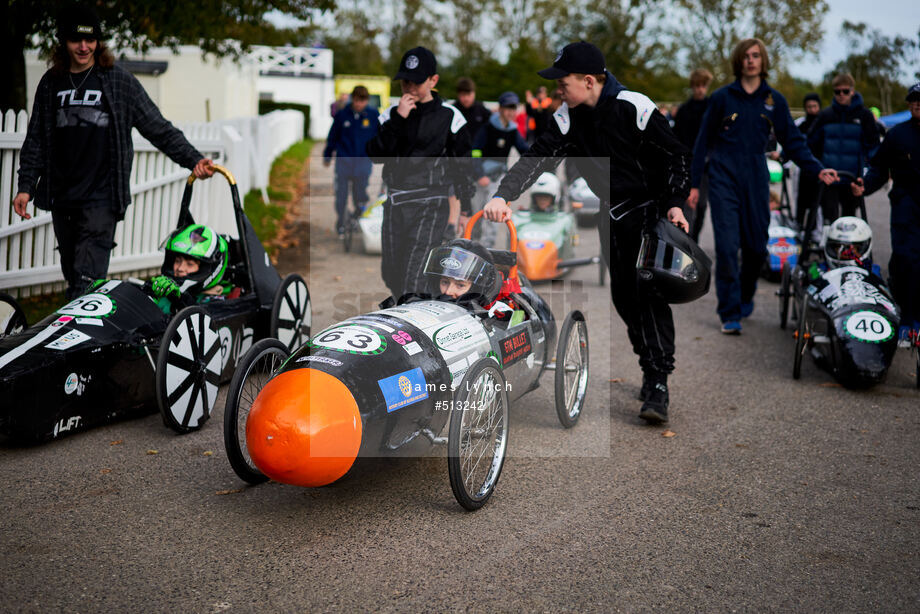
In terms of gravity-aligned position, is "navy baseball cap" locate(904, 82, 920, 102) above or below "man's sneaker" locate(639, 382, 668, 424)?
above

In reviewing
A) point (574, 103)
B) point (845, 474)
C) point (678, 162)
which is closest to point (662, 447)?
point (845, 474)

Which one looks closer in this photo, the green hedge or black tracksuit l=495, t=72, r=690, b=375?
black tracksuit l=495, t=72, r=690, b=375

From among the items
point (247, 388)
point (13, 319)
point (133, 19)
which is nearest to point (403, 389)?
point (247, 388)

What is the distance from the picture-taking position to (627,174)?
17.6 ft

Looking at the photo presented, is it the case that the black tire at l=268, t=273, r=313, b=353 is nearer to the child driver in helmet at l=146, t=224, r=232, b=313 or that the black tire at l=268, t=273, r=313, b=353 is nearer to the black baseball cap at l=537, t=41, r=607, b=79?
Result: the child driver in helmet at l=146, t=224, r=232, b=313

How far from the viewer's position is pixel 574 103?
207 inches

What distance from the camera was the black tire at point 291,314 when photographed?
239 inches

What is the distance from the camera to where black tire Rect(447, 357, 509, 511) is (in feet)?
12.6

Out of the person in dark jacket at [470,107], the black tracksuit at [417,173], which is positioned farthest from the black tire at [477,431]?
the person in dark jacket at [470,107]

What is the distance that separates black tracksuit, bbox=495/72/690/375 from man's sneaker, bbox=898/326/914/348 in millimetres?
2036

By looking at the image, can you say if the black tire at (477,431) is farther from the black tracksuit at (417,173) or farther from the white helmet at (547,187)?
the white helmet at (547,187)

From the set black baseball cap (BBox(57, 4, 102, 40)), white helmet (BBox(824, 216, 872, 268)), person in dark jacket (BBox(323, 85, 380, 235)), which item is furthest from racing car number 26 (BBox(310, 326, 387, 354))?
person in dark jacket (BBox(323, 85, 380, 235))

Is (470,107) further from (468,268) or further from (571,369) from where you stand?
(468,268)

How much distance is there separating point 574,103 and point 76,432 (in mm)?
3512
